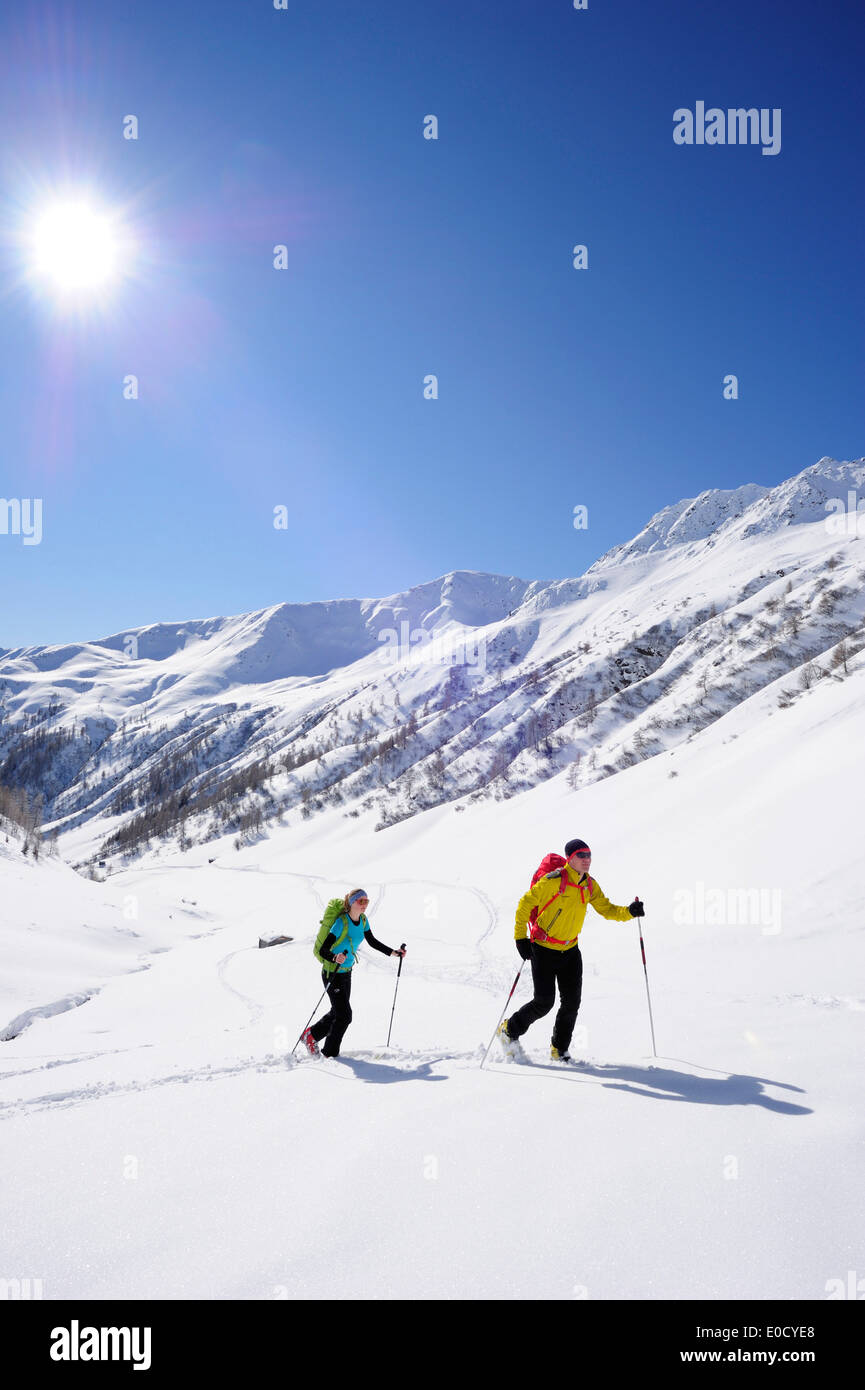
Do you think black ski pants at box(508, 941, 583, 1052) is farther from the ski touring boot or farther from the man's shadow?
the man's shadow

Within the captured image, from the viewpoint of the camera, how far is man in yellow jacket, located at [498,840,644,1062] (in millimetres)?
7164

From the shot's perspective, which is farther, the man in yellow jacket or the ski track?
the man in yellow jacket

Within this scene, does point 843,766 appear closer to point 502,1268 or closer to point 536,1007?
point 536,1007

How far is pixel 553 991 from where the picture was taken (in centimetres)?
735

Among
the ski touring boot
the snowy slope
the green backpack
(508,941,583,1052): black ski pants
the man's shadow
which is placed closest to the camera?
the snowy slope

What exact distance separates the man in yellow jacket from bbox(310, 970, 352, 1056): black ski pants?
220cm

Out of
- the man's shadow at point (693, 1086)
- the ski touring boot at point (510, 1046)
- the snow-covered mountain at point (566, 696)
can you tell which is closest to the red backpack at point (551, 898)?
the ski touring boot at point (510, 1046)

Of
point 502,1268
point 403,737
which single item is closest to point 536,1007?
point 502,1268

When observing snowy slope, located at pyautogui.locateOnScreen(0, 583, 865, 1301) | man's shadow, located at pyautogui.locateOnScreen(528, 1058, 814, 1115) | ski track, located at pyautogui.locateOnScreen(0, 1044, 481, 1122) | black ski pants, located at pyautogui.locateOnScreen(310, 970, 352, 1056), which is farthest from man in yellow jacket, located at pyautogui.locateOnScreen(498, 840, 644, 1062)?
black ski pants, located at pyautogui.locateOnScreen(310, 970, 352, 1056)

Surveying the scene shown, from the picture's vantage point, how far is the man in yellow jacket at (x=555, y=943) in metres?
7.16

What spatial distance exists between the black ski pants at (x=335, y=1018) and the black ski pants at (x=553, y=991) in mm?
2290

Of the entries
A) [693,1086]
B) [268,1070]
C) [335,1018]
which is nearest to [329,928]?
[335,1018]

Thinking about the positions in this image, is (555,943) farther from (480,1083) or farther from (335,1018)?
(335,1018)
